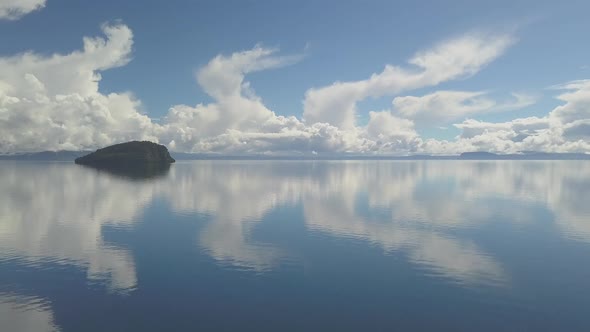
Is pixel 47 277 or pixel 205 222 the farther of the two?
pixel 205 222

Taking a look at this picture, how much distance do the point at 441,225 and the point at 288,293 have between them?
1642 inches

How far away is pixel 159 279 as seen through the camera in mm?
37562

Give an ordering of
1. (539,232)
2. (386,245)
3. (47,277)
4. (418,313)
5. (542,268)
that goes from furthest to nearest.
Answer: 1. (539,232)
2. (386,245)
3. (542,268)
4. (47,277)
5. (418,313)

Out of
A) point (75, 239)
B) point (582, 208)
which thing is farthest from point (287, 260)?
point (582, 208)

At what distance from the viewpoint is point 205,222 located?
69.5 m

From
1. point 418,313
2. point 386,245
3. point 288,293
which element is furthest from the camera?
point 386,245

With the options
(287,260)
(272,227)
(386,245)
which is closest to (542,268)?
(386,245)

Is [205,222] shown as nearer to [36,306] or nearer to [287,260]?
[287,260]

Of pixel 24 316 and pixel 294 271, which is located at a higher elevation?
pixel 24 316

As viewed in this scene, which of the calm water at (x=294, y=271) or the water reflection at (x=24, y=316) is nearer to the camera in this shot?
the water reflection at (x=24, y=316)

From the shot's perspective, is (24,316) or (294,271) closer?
(24,316)

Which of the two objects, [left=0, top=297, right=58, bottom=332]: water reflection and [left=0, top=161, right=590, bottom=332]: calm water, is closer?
[left=0, top=297, right=58, bottom=332]: water reflection

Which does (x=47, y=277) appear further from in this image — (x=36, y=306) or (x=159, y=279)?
(x=159, y=279)

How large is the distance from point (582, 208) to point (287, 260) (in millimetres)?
79991
